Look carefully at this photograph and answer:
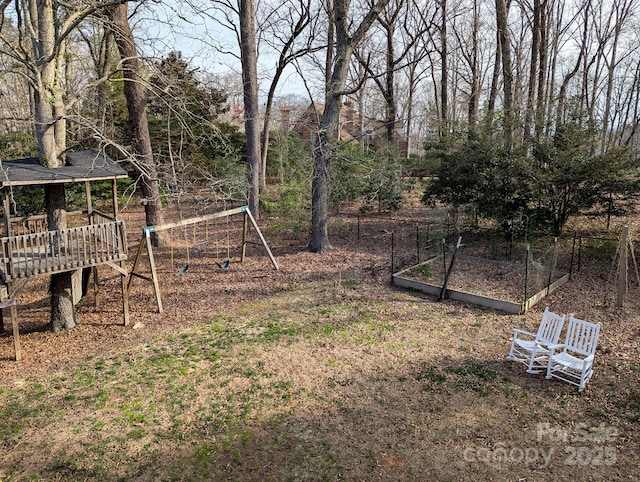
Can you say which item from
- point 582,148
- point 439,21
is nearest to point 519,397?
point 582,148

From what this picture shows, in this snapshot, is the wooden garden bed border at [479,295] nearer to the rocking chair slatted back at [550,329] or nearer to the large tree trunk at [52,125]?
the rocking chair slatted back at [550,329]

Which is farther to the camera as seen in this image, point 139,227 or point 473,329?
point 139,227

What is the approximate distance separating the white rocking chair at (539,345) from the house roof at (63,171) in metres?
7.76

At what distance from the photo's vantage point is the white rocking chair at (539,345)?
651 cm

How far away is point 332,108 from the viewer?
12.9 m

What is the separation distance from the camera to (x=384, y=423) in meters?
5.50

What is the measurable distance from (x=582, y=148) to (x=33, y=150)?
19.1 meters

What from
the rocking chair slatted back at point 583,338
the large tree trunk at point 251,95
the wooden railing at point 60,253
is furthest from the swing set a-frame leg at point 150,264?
the rocking chair slatted back at point 583,338

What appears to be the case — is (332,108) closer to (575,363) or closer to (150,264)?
(150,264)

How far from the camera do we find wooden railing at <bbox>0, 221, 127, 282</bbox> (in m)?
7.47

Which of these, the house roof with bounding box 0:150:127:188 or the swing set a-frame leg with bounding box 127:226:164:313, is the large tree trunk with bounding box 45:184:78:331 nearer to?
the house roof with bounding box 0:150:127:188

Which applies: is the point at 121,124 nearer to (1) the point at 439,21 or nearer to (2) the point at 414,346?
(1) the point at 439,21

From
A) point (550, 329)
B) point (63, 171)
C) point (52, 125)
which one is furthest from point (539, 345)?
point (52, 125)

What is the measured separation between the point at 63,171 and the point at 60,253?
151 cm
